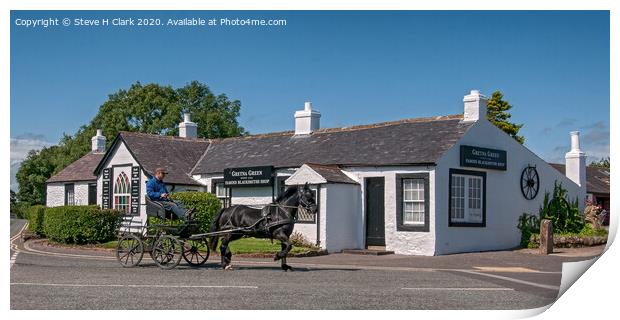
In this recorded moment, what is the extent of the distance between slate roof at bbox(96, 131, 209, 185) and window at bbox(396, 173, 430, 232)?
8.54 m

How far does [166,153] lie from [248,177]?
4.09m

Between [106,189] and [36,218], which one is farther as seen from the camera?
[106,189]

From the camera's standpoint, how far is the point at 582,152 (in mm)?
28906

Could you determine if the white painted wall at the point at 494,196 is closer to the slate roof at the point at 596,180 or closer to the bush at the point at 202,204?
the slate roof at the point at 596,180

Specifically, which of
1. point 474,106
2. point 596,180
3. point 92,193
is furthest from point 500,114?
point 92,193

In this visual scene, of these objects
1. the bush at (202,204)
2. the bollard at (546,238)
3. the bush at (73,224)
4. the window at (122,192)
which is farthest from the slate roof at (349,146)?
the bush at (73,224)

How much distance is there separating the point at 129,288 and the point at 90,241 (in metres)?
11.3

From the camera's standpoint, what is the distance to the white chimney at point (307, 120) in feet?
97.6

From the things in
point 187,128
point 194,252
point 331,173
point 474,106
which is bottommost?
point 194,252


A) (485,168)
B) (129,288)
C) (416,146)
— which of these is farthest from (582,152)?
(129,288)

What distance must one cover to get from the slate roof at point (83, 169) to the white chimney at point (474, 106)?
14.2 metres

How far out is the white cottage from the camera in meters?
24.1

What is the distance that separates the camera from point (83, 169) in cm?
3225

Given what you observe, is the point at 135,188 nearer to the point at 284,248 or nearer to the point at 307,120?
the point at 307,120
